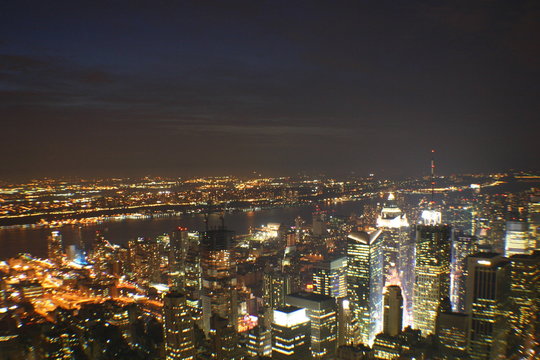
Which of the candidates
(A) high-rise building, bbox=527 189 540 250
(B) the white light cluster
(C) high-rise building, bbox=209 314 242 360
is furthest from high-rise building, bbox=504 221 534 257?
(C) high-rise building, bbox=209 314 242 360

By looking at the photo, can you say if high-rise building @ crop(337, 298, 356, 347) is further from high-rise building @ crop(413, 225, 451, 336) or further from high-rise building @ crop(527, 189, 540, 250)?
high-rise building @ crop(527, 189, 540, 250)

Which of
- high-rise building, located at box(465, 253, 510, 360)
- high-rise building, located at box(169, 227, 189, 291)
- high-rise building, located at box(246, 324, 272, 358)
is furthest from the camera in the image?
high-rise building, located at box(169, 227, 189, 291)

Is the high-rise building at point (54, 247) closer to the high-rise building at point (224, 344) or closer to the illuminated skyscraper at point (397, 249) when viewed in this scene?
the high-rise building at point (224, 344)

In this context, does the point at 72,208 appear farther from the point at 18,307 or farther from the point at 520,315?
the point at 520,315

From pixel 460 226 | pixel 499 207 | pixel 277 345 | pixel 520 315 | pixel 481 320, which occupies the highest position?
pixel 499 207

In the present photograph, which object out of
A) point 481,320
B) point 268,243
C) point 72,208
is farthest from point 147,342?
point 72,208

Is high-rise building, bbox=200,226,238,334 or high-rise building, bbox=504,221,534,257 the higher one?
high-rise building, bbox=504,221,534,257

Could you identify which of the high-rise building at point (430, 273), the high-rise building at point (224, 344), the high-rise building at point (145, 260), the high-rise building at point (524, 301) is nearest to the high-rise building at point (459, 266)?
the high-rise building at point (430, 273)
